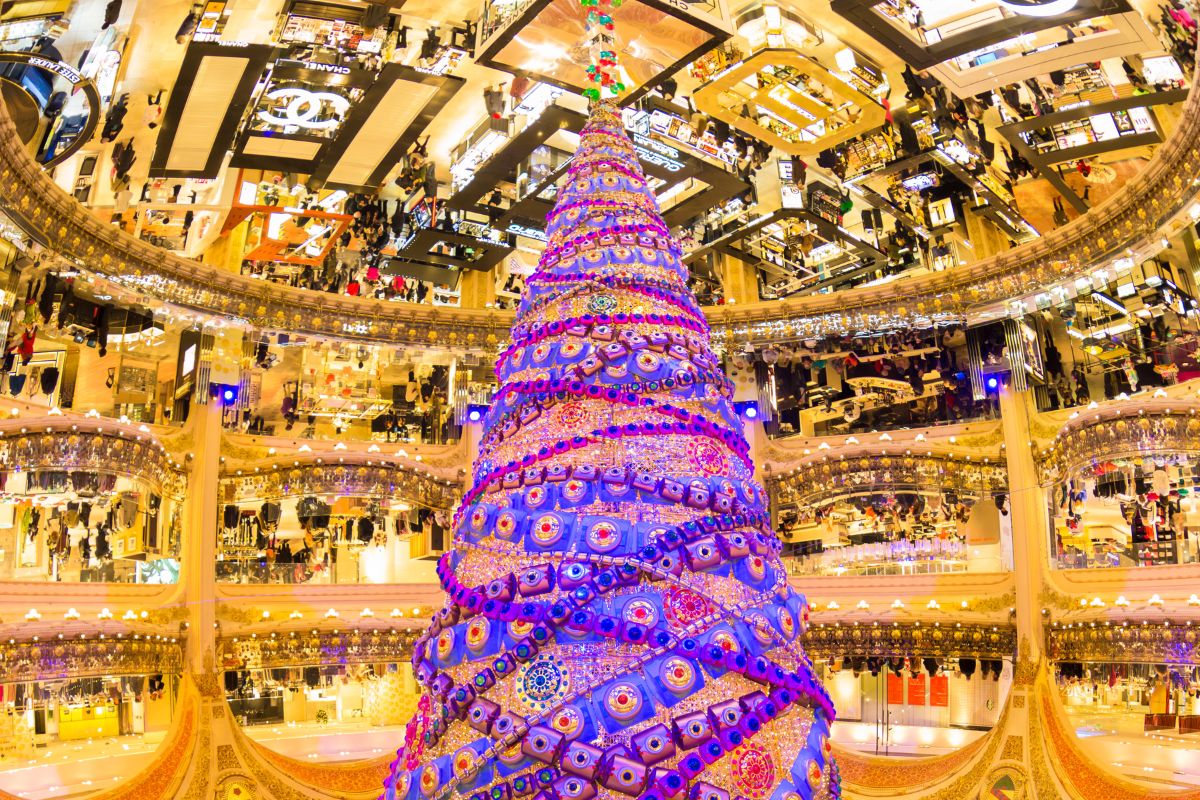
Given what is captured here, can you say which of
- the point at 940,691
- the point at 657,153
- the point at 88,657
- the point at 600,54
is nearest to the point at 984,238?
the point at 657,153

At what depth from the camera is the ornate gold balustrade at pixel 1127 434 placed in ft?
39.1

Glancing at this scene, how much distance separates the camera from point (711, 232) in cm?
1430

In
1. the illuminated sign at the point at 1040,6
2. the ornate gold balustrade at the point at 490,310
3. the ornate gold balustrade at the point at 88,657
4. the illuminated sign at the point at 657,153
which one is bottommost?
the ornate gold balustrade at the point at 88,657

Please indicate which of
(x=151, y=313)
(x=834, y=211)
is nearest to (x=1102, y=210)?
(x=834, y=211)

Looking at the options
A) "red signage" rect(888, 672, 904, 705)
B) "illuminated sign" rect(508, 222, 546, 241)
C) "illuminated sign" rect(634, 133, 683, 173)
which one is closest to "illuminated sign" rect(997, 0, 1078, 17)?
"illuminated sign" rect(634, 133, 683, 173)

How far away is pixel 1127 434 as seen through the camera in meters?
12.3

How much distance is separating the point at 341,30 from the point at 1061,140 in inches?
335

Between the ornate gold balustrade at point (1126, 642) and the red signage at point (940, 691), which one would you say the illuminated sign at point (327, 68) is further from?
the red signage at point (940, 691)

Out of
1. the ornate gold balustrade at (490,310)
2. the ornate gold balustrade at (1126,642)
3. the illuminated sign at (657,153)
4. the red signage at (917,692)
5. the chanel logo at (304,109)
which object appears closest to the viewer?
the chanel logo at (304,109)

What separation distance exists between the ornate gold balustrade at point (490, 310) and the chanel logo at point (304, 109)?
271 cm

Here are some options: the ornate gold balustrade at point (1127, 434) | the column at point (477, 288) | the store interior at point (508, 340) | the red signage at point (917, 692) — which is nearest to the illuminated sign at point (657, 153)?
the store interior at point (508, 340)

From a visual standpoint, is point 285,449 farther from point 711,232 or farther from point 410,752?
point 410,752

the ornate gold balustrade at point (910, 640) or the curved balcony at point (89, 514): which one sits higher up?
the curved balcony at point (89, 514)

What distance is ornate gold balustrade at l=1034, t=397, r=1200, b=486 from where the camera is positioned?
11914 millimetres
